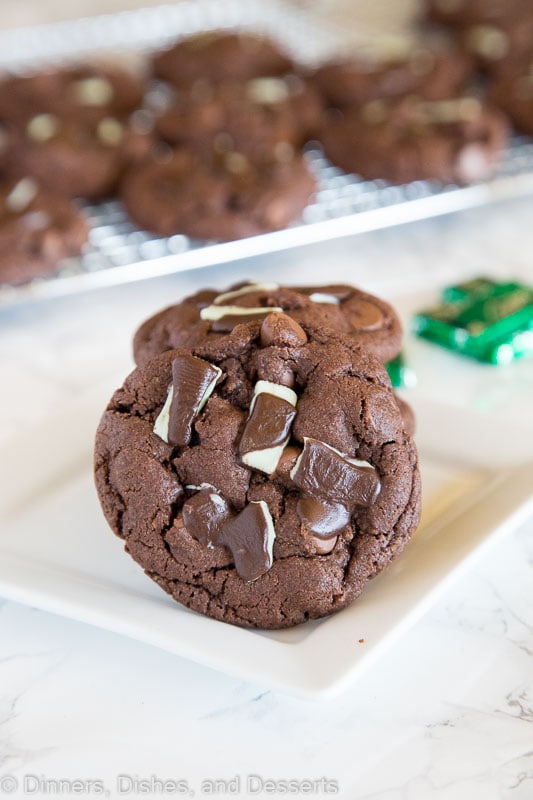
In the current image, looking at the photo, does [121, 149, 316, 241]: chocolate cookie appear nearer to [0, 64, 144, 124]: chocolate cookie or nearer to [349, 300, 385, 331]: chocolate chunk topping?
[0, 64, 144, 124]: chocolate cookie

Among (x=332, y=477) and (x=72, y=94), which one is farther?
(x=72, y=94)

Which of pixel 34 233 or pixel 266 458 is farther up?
pixel 266 458

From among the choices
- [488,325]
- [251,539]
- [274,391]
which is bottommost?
[488,325]

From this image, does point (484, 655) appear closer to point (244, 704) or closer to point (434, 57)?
point (244, 704)

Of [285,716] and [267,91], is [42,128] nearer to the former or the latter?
[267,91]

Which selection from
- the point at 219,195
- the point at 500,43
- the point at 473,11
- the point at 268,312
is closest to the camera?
the point at 268,312

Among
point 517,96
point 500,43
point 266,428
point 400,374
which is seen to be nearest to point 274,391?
point 266,428

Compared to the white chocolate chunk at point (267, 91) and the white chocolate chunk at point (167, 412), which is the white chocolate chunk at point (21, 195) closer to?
the white chocolate chunk at point (267, 91)

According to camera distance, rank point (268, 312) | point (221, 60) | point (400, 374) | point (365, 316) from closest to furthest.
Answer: point (268, 312) → point (365, 316) → point (400, 374) → point (221, 60)
